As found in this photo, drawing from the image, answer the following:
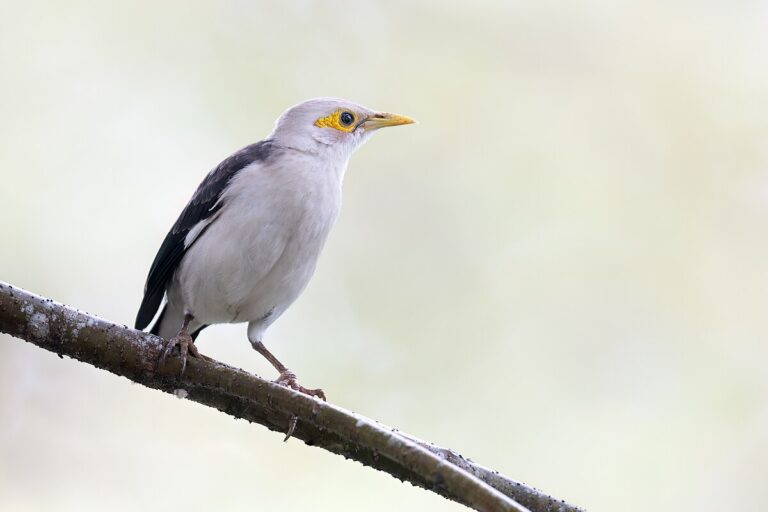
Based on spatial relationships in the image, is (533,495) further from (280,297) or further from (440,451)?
(280,297)

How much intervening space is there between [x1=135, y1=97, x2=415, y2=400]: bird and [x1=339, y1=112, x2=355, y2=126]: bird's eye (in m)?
0.12

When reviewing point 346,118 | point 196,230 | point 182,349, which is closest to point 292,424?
point 182,349

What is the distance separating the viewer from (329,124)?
23.4 feet

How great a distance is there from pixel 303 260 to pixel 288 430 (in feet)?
6.78

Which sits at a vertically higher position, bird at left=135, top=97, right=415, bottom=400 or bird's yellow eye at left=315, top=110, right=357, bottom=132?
bird's yellow eye at left=315, top=110, right=357, bottom=132

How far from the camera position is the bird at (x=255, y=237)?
6.15 metres

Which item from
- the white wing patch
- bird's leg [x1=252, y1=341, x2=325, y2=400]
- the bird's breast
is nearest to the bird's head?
the bird's breast

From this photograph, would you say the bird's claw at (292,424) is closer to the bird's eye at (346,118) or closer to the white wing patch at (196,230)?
the white wing patch at (196,230)

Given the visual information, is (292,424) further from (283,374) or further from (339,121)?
(339,121)

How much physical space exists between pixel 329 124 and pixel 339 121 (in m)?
0.10

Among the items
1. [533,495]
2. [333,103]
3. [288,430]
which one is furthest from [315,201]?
[533,495]

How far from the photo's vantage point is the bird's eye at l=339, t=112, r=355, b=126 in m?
7.20

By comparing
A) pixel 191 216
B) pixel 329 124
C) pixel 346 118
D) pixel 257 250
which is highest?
pixel 346 118

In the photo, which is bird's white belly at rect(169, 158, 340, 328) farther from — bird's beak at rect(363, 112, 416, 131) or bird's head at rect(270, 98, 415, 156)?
bird's beak at rect(363, 112, 416, 131)
